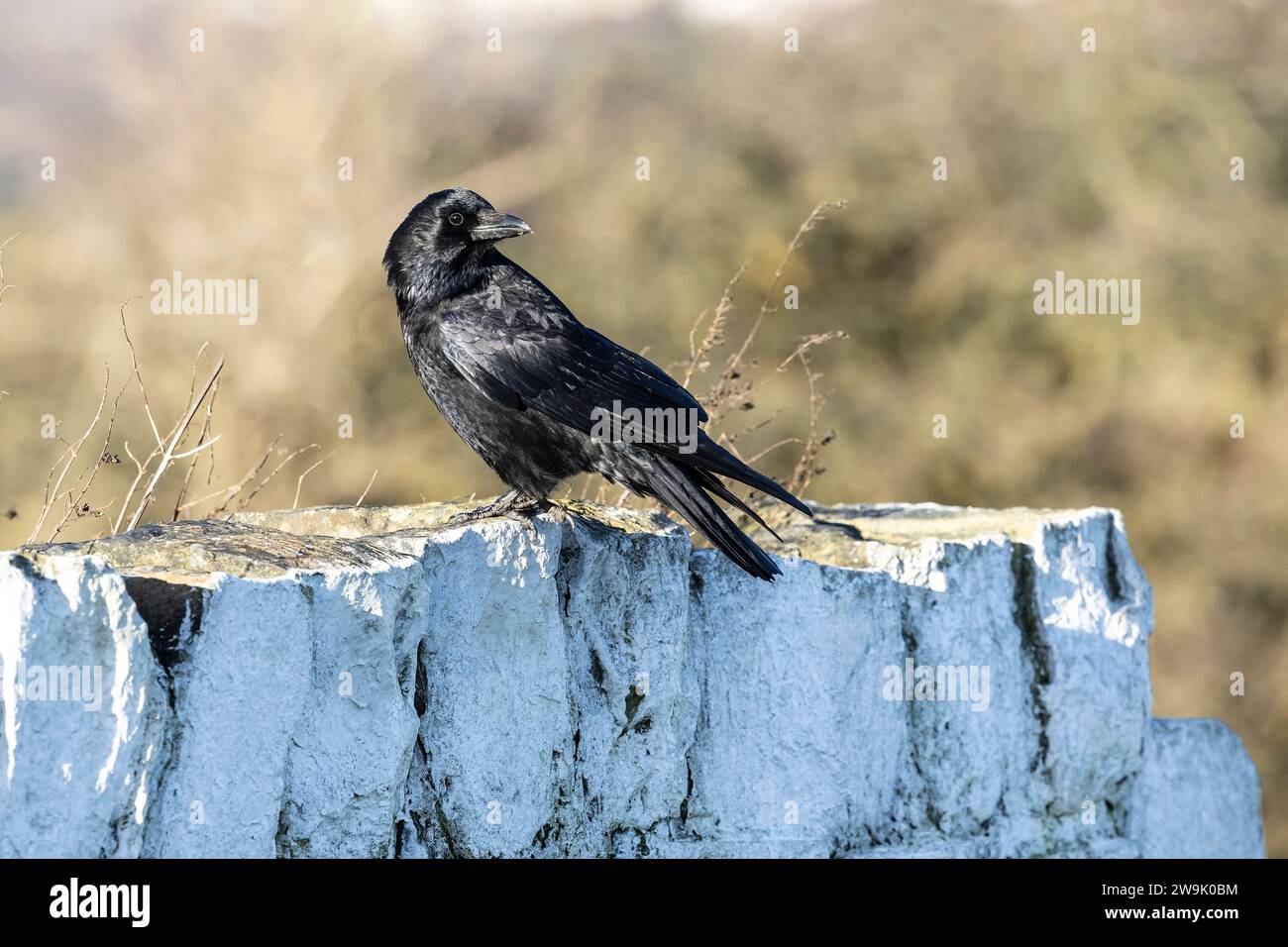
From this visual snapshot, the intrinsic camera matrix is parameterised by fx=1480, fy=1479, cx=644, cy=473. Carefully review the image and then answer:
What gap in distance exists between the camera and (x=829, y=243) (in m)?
15.2

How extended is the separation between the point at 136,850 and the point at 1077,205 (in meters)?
13.6

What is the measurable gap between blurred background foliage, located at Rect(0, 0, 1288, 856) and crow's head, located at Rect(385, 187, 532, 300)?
630 cm

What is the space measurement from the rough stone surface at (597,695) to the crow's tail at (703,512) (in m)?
0.10

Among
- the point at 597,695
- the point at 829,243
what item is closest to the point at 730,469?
the point at 597,695

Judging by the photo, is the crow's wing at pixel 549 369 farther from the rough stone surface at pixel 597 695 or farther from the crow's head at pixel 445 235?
the rough stone surface at pixel 597 695

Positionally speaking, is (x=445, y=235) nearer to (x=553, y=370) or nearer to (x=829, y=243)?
(x=553, y=370)

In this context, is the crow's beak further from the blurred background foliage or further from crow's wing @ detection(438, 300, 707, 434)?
the blurred background foliage

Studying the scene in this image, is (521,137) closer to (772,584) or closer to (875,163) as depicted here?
(875,163)

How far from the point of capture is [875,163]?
589 inches

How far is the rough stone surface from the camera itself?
2420 millimetres

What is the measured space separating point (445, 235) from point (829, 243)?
1154cm

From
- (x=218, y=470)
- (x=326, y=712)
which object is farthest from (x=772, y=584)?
(x=218, y=470)

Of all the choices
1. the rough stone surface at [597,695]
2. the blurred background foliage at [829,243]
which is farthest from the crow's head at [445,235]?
the blurred background foliage at [829,243]

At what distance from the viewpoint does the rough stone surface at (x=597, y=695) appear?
2.42 metres
